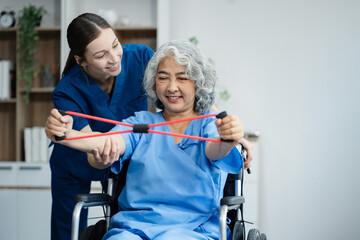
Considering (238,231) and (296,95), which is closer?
(238,231)

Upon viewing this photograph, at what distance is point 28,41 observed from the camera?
3342mm

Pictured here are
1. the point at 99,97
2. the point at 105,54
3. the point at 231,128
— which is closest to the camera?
the point at 231,128

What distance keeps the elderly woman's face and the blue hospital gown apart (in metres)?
0.12

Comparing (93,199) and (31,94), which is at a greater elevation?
(31,94)

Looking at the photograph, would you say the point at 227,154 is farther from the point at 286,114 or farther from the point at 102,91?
the point at 286,114

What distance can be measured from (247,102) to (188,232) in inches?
85.9

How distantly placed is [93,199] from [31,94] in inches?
89.2

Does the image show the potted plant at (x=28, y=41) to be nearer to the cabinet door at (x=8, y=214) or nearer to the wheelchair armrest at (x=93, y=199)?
the cabinet door at (x=8, y=214)

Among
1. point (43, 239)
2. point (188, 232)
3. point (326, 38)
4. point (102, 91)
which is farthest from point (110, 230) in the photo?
point (326, 38)

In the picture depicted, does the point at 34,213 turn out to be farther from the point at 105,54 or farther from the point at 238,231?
the point at 238,231

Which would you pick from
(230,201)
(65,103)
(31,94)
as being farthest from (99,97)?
(31,94)

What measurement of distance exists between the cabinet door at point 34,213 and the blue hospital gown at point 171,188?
1899 millimetres

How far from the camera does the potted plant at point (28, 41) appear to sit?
10.9ft

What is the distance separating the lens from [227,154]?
4.72ft
